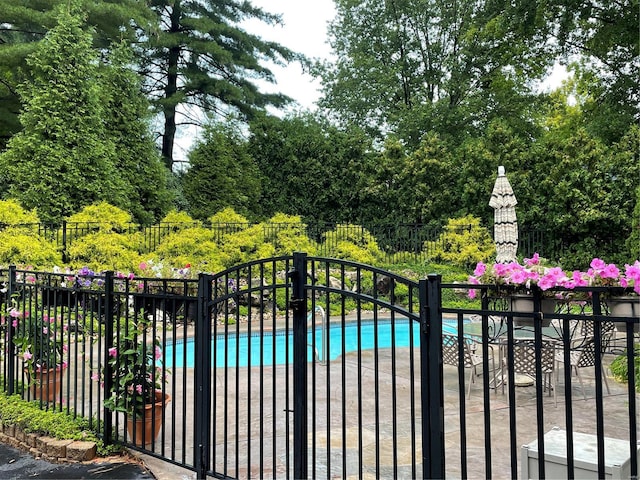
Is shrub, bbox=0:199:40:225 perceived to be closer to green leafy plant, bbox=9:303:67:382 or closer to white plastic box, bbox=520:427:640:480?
green leafy plant, bbox=9:303:67:382

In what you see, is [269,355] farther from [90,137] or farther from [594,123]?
[594,123]

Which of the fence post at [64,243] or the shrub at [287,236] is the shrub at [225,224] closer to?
the shrub at [287,236]

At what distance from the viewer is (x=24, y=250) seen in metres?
8.53

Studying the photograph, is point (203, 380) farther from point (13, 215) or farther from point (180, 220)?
point (180, 220)

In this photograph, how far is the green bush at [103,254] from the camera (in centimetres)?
1032

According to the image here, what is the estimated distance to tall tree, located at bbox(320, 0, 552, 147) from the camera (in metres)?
20.9

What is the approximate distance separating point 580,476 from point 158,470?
8.88 feet

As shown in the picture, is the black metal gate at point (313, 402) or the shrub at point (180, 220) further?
the shrub at point (180, 220)

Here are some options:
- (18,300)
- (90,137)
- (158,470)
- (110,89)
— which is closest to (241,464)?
(158,470)

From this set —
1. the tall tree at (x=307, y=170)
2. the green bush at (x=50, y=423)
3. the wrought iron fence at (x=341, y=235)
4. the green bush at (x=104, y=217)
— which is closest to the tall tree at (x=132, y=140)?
the wrought iron fence at (x=341, y=235)

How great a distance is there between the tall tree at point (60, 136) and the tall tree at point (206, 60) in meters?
5.85

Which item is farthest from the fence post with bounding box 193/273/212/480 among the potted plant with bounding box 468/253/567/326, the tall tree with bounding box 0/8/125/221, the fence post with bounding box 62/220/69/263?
the tall tree with bounding box 0/8/125/221

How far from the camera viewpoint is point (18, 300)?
16.8 feet

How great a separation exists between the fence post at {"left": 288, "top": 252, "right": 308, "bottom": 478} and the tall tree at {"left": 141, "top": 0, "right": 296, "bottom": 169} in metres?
17.2
